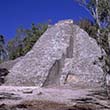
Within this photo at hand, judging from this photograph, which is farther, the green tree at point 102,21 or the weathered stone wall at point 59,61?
the weathered stone wall at point 59,61

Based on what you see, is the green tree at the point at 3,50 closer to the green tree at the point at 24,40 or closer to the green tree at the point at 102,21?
the green tree at the point at 24,40

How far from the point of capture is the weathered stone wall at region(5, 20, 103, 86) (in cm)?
2720

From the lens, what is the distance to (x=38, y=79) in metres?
26.5

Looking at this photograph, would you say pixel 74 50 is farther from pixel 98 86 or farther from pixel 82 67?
pixel 98 86

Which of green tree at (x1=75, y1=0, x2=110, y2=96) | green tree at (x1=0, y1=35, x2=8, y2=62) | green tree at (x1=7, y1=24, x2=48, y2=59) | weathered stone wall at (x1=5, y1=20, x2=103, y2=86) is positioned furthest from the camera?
green tree at (x1=0, y1=35, x2=8, y2=62)

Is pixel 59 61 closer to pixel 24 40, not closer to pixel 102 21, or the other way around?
pixel 102 21

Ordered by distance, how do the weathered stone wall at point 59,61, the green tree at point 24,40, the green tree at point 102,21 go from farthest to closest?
the green tree at point 24,40 < the weathered stone wall at point 59,61 < the green tree at point 102,21

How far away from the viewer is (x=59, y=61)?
29.0 m

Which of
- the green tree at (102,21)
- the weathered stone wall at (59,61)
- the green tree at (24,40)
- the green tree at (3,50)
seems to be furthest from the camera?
the green tree at (3,50)

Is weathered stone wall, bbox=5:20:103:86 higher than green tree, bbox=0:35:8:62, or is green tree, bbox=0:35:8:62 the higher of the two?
green tree, bbox=0:35:8:62

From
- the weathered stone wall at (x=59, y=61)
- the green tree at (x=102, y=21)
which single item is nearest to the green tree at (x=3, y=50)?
the weathered stone wall at (x=59, y=61)

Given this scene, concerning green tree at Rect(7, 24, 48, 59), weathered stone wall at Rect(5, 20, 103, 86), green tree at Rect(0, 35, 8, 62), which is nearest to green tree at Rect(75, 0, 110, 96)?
weathered stone wall at Rect(5, 20, 103, 86)

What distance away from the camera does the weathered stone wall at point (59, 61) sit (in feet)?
89.2

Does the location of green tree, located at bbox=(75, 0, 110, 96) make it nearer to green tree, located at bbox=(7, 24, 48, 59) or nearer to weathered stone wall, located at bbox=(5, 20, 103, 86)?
weathered stone wall, located at bbox=(5, 20, 103, 86)
